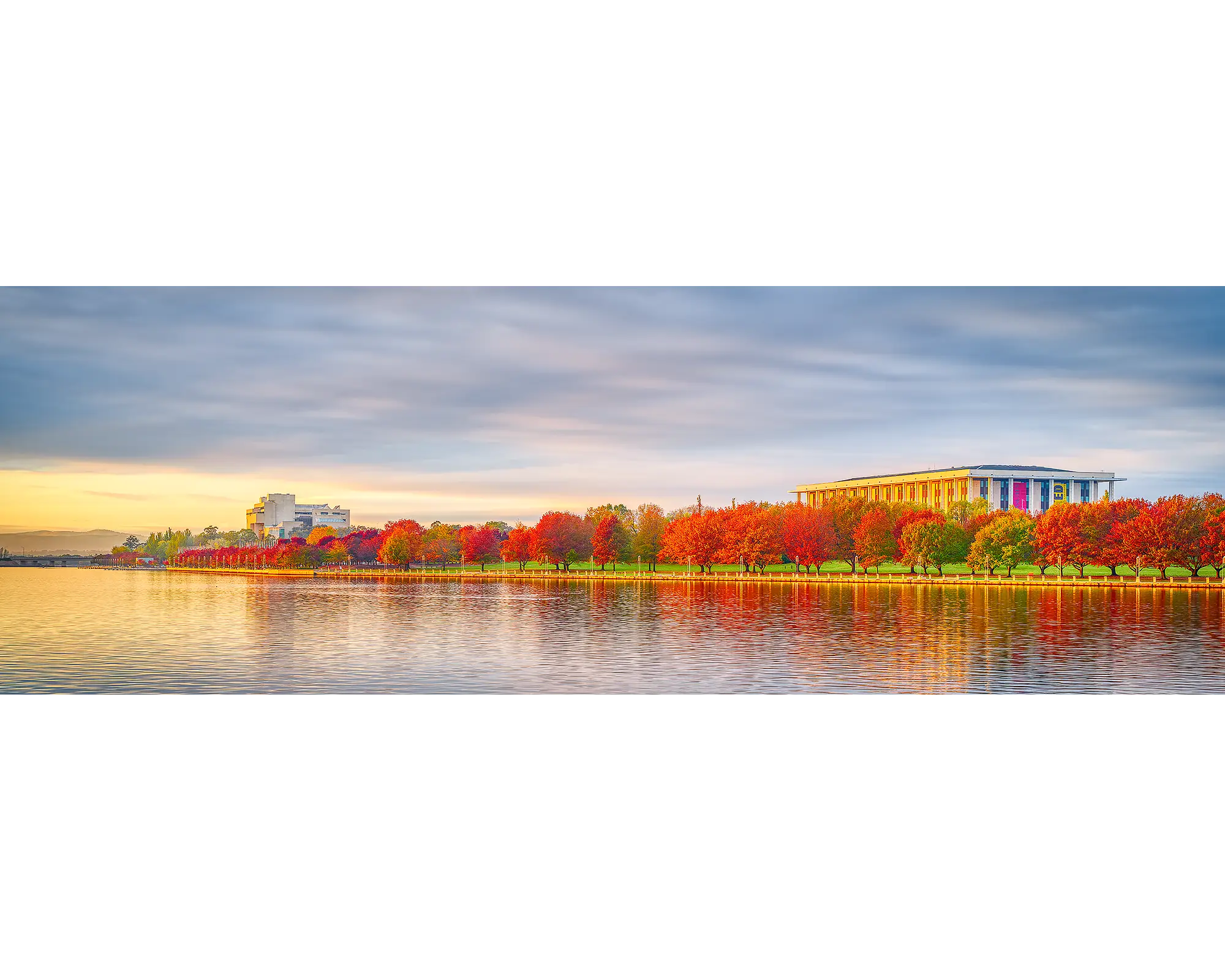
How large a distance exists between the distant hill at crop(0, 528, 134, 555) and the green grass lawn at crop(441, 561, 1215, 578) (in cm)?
2893

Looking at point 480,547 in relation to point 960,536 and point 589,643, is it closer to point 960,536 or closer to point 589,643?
point 960,536

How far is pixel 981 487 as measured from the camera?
2852 cm

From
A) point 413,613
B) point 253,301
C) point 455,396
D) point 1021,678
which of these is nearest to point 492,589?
point 413,613

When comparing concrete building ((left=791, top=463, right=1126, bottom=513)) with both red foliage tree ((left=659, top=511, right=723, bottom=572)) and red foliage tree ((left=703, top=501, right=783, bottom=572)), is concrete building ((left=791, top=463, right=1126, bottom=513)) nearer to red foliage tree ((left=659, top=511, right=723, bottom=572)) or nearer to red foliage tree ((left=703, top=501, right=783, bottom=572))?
red foliage tree ((left=703, top=501, right=783, bottom=572))

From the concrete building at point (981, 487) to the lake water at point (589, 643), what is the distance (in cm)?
269

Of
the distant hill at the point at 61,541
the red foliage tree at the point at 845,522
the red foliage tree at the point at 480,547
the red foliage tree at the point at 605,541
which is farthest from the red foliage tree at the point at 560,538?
the distant hill at the point at 61,541

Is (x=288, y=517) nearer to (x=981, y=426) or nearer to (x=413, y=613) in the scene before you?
(x=413, y=613)

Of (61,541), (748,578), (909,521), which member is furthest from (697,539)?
(61,541)

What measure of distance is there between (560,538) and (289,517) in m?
25.2

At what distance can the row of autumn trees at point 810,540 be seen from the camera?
3047cm

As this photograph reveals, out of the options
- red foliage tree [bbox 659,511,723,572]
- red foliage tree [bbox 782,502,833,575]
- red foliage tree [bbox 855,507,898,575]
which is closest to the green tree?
red foliage tree [bbox 659,511,723,572]

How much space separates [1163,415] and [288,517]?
17294 millimetres

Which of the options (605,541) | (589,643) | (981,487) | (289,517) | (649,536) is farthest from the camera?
(649,536)

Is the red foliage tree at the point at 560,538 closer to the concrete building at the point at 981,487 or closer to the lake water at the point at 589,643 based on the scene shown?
the lake water at the point at 589,643
